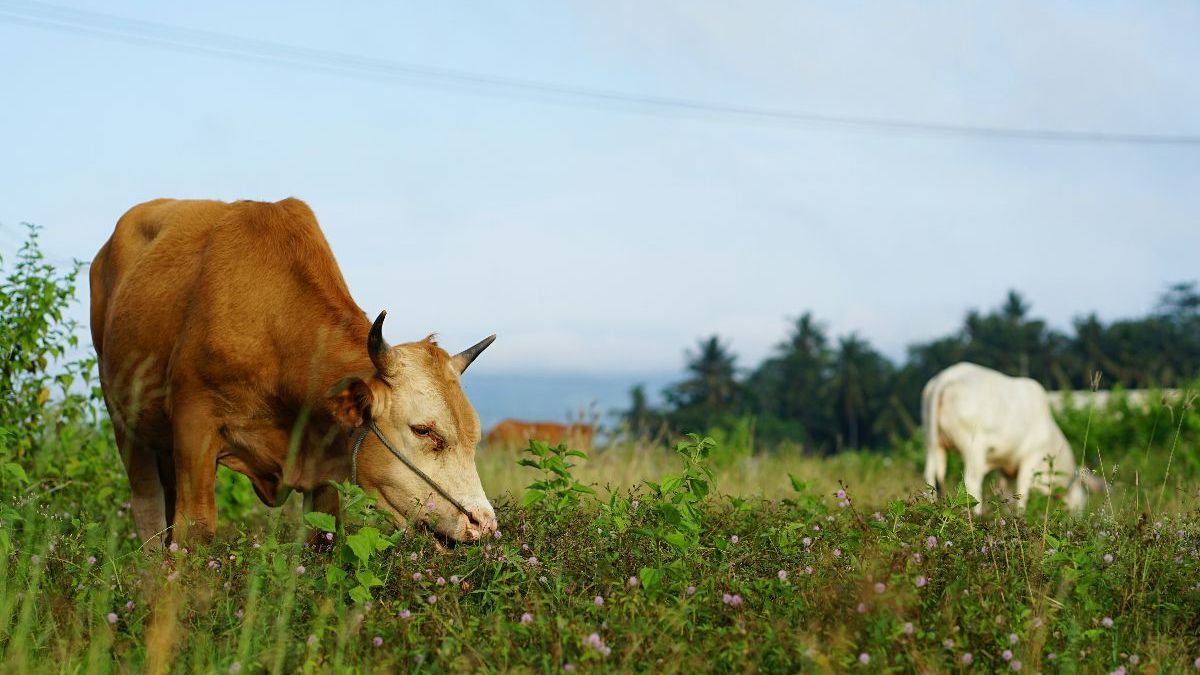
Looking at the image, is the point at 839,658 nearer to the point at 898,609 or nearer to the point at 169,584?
the point at 898,609

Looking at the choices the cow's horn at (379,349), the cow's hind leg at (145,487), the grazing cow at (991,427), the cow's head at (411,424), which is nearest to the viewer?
the cow's horn at (379,349)

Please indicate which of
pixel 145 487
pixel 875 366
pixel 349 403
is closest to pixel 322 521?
pixel 349 403

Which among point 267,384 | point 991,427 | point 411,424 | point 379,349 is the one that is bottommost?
point 991,427

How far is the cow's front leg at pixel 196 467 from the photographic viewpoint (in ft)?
18.0

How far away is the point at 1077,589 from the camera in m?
3.87

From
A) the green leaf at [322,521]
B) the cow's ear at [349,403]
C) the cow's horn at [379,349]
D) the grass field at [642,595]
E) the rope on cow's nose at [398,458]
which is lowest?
the grass field at [642,595]

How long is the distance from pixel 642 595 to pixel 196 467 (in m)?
2.60

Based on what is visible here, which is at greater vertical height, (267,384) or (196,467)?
(267,384)

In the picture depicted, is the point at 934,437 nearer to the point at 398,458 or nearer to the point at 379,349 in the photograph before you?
the point at 398,458

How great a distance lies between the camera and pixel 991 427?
42.0ft

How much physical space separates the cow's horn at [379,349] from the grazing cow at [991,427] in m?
8.65

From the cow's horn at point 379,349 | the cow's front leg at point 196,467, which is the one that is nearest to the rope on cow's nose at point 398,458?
the cow's horn at point 379,349

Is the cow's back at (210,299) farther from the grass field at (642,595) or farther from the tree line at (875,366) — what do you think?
the tree line at (875,366)

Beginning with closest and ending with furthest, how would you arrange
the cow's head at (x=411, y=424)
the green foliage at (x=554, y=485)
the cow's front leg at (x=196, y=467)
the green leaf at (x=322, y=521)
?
the green leaf at (x=322, y=521)
the green foliage at (x=554, y=485)
the cow's head at (x=411, y=424)
the cow's front leg at (x=196, y=467)
